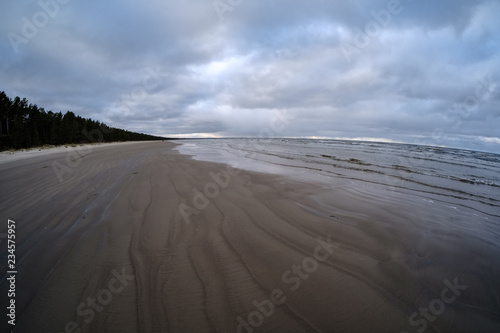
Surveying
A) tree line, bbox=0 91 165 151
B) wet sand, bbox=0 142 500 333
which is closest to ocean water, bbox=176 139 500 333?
wet sand, bbox=0 142 500 333

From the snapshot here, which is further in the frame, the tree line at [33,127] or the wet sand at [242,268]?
the tree line at [33,127]

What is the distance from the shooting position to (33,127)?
43969mm

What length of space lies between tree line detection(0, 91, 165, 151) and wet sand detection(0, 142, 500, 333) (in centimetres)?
4038

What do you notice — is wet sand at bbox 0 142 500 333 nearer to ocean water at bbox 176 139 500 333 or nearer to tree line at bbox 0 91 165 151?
ocean water at bbox 176 139 500 333

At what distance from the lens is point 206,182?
308 inches

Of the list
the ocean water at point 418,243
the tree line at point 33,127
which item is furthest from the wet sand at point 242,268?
the tree line at point 33,127

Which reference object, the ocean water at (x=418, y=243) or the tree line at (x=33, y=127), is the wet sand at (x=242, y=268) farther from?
the tree line at (x=33, y=127)

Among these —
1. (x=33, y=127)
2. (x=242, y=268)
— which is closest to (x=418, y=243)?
(x=242, y=268)

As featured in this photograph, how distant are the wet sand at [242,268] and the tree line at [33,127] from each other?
40.4 metres

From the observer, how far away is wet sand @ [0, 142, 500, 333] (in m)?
2.10

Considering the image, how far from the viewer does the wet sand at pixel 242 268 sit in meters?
2.10

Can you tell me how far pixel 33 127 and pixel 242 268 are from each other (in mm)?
63436

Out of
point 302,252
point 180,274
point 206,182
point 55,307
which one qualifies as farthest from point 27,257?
point 206,182

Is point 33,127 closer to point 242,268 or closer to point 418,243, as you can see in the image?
point 242,268
